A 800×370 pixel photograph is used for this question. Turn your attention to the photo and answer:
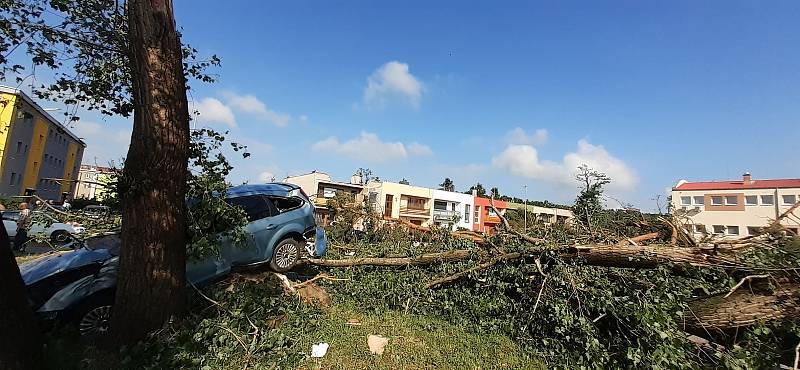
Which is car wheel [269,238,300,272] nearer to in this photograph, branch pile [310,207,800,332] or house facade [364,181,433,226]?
branch pile [310,207,800,332]

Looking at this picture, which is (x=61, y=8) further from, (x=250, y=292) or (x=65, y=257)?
(x=250, y=292)

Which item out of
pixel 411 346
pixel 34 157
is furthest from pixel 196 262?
pixel 34 157

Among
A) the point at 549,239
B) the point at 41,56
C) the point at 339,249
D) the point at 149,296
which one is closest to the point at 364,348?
the point at 149,296

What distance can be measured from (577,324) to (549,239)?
6.25ft

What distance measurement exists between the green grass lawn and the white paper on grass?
0.17 feet

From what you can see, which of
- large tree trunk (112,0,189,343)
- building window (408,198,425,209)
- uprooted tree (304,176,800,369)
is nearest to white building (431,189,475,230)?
building window (408,198,425,209)

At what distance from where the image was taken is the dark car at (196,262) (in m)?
4.61

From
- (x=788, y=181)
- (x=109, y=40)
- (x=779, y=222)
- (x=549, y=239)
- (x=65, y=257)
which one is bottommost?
(x=65, y=257)

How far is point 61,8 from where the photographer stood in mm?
4805

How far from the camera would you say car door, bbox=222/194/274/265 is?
241 inches

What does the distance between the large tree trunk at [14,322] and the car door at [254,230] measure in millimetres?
2583

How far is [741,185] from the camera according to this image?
4050 cm

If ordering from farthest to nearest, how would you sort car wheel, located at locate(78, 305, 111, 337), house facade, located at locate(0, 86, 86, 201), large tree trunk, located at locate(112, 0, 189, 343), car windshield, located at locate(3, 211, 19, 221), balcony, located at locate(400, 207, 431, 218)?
balcony, located at locate(400, 207, 431, 218), house facade, located at locate(0, 86, 86, 201), car windshield, located at locate(3, 211, 19, 221), car wheel, located at locate(78, 305, 111, 337), large tree trunk, located at locate(112, 0, 189, 343)

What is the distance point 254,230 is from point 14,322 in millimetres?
3262
